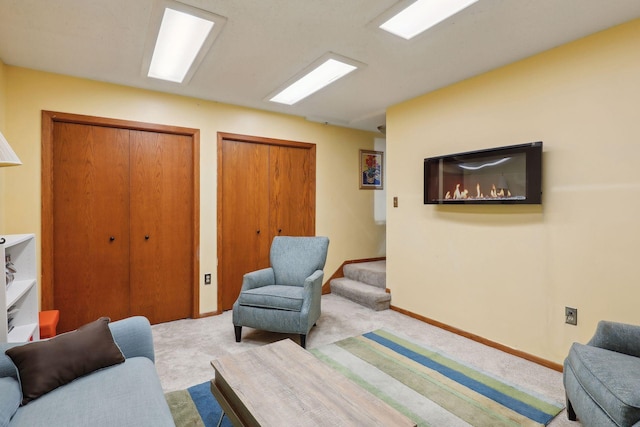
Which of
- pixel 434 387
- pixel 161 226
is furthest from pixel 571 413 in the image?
pixel 161 226

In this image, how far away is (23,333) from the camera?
207cm

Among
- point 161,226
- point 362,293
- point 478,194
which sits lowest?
point 362,293

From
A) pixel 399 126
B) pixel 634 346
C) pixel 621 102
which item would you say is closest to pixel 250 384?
pixel 634 346

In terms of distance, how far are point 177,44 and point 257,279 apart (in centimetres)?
209

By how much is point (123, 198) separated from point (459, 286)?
3455mm

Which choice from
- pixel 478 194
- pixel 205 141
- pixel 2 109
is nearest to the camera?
pixel 2 109

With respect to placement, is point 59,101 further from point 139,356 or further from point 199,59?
point 139,356

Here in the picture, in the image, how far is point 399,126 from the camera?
3.70 metres

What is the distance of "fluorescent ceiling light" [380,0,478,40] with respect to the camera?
1.88m

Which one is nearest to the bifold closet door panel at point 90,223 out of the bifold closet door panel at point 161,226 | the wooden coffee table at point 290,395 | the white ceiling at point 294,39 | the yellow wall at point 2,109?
the bifold closet door panel at point 161,226

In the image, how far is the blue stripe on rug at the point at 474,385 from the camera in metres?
1.86

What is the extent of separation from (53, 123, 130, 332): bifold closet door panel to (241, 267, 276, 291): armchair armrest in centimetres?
129

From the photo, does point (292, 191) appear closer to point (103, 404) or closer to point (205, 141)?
point (205, 141)

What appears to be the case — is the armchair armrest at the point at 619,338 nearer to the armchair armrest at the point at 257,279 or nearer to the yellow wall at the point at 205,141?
the armchair armrest at the point at 257,279
